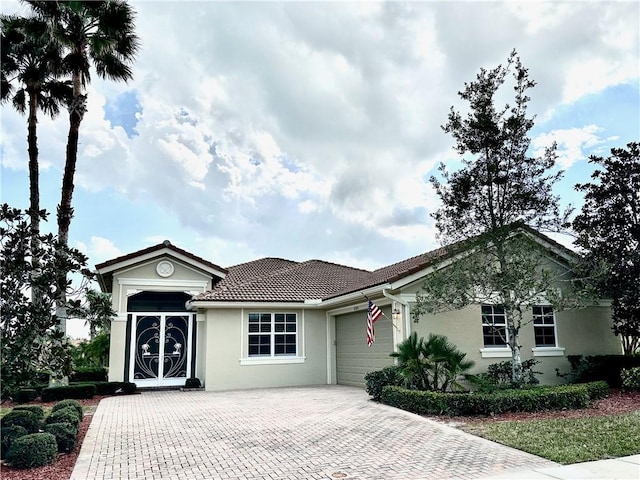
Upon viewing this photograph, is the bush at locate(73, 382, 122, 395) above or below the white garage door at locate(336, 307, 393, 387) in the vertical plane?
below

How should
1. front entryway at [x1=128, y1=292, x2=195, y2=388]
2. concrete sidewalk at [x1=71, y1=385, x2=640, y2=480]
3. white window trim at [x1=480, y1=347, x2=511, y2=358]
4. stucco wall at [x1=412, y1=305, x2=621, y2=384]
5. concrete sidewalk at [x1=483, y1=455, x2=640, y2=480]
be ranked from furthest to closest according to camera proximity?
front entryway at [x1=128, y1=292, x2=195, y2=388] → white window trim at [x1=480, y1=347, x2=511, y2=358] → stucco wall at [x1=412, y1=305, x2=621, y2=384] → concrete sidewalk at [x1=71, y1=385, x2=640, y2=480] → concrete sidewalk at [x1=483, y1=455, x2=640, y2=480]

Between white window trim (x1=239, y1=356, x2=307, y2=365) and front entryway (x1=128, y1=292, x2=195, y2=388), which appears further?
front entryway (x1=128, y1=292, x2=195, y2=388)

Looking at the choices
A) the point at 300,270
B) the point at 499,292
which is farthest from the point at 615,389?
the point at 300,270

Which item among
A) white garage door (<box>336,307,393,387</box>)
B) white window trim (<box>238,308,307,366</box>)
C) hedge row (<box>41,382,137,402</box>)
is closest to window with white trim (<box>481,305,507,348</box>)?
white garage door (<box>336,307,393,387</box>)

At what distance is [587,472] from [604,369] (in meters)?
10.7

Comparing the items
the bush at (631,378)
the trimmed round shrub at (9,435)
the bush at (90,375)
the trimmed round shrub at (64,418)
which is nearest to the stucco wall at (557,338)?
the bush at (631,378)

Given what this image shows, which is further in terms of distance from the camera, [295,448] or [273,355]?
[273,355]

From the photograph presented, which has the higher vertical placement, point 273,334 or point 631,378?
point 273,334

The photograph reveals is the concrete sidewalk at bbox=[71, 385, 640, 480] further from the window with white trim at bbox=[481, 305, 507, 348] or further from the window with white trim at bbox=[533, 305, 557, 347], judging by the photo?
the window with white trim at bbox=[533, 305, 557, 347]

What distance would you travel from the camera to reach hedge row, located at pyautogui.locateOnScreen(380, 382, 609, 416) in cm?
1099

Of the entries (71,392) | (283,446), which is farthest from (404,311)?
(71,392)

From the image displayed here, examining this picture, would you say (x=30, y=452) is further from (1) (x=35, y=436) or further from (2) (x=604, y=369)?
(2) (x=604, y=369)

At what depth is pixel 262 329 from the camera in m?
18.3

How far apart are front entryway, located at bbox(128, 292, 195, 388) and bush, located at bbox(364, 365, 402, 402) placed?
316 inches
